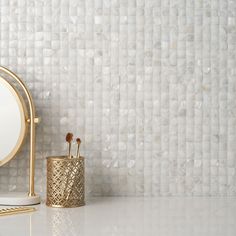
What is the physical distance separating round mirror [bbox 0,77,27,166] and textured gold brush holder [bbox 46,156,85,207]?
133 mm

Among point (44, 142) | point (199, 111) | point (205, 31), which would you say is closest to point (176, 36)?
point (205, 31)

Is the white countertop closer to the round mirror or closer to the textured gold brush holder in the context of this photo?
the textured gold brush holder

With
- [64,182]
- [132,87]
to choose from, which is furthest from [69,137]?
[132,87]

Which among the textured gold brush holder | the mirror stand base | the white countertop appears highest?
the textured gold brush holder

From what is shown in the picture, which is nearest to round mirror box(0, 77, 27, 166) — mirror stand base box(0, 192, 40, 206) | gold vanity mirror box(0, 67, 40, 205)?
gold vanity mirror box(0, 67, 40, 205)

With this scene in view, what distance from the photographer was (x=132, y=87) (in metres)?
1.35

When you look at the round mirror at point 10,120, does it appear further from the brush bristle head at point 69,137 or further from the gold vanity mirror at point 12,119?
the brush bristle head at point 69,137

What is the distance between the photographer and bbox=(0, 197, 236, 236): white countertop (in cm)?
98

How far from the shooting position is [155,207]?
3.99 ft

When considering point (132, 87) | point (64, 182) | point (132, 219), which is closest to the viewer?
point (132, 219)

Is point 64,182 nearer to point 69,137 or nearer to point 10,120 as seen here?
point 69,137

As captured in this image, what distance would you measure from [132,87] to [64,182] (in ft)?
1.07

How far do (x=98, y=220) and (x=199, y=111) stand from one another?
1.49ft

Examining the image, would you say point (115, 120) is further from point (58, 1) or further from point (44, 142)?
point (58, 1)
